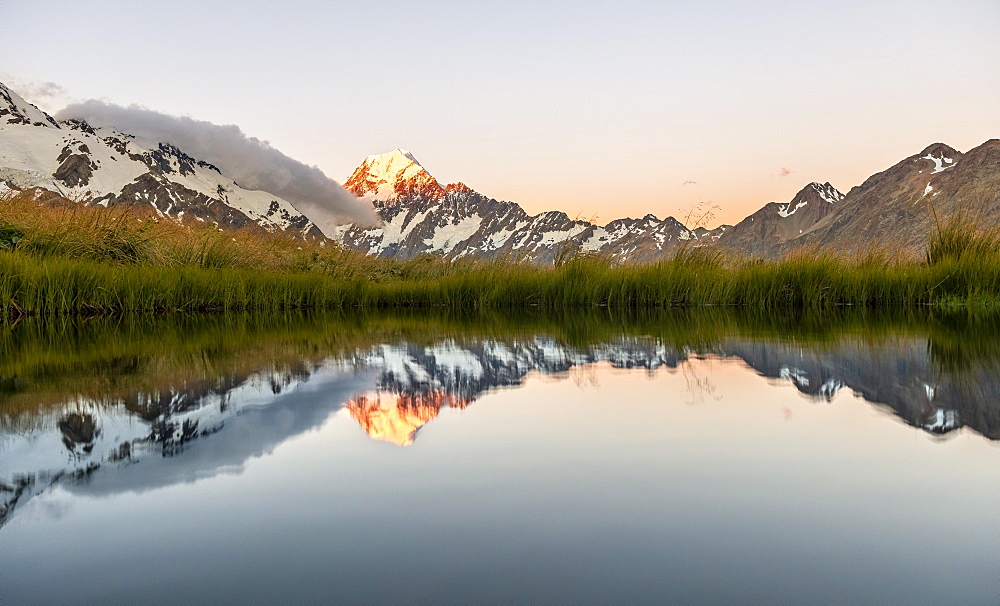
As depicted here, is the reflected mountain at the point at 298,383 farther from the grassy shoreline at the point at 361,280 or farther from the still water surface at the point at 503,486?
the grassy shoreline at the point at 361,280

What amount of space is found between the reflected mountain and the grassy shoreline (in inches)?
120

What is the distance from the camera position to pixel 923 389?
1924 millimetres

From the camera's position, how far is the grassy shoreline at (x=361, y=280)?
650cm

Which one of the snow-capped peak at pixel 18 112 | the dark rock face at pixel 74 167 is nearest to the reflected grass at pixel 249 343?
the dark rock face at pixel 74 167

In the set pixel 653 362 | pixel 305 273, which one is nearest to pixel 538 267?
pixel 305 273

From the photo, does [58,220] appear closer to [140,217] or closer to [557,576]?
[140,217]

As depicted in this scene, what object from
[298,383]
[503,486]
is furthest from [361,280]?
[503,486]

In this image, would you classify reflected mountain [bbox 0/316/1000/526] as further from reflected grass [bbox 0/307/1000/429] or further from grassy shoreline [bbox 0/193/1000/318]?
grassy shoreline [bbox 0/193/1000/318]

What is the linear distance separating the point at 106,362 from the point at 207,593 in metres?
2.47

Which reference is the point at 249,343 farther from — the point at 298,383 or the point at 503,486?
the point at 503,486

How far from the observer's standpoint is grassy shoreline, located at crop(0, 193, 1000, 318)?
6.50 meters

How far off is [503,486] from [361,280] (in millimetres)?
10502

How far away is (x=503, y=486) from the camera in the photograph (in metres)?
1.09

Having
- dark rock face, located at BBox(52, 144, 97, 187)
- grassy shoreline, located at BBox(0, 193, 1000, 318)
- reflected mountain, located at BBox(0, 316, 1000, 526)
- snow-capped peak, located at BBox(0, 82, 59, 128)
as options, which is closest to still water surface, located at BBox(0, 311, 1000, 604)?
reflected mountain, located at BBox(0, 316, 1000, 526)
